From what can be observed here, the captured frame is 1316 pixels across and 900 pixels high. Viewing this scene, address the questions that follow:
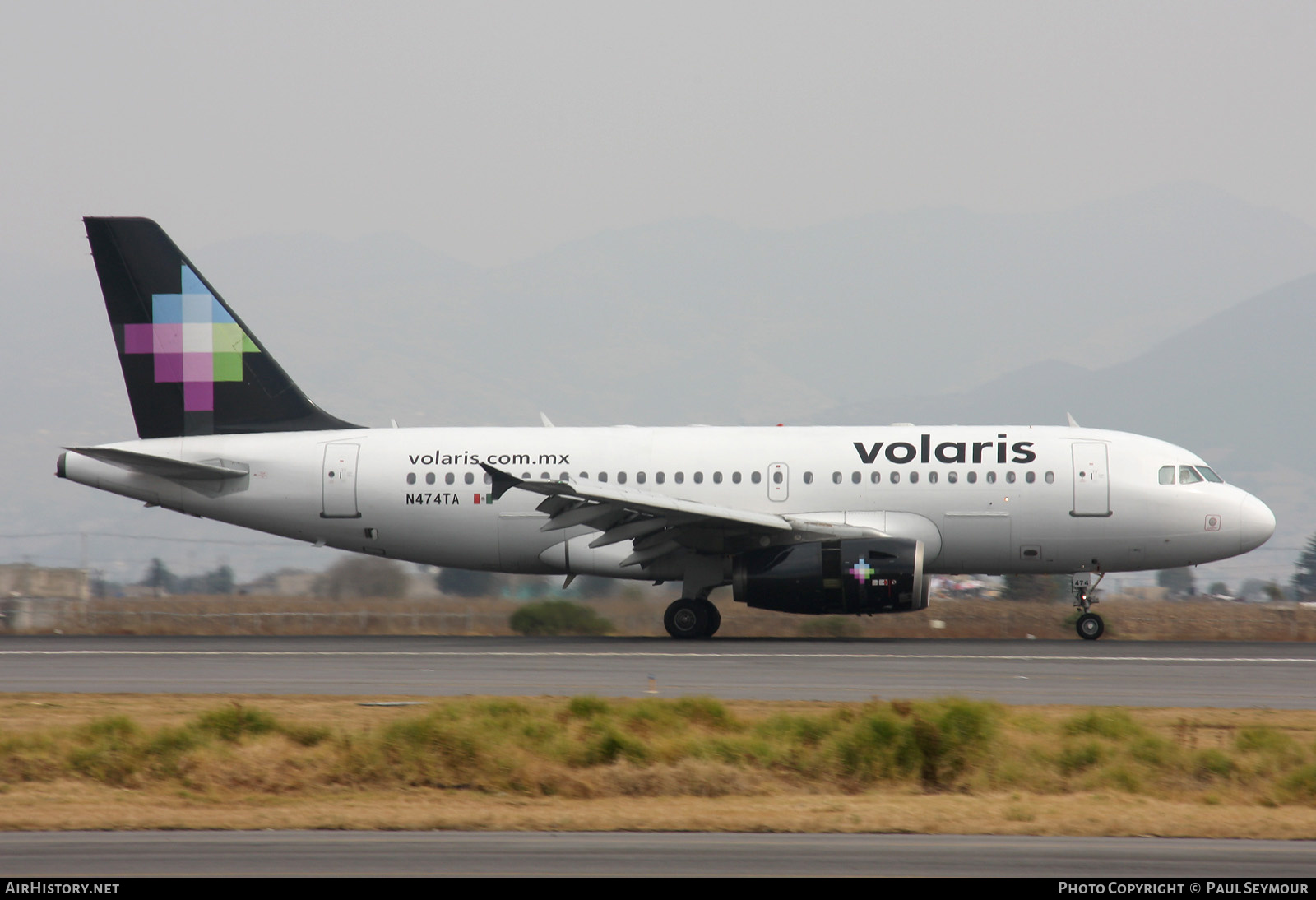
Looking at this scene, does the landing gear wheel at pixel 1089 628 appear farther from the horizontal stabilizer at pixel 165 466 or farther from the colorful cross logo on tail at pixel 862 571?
the horizontal stabilizer at pixel 165 466

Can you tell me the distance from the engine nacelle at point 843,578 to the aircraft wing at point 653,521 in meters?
0.68

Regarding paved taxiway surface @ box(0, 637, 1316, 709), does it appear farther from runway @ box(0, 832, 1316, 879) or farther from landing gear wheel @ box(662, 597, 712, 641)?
runway @ box(0, 832, 1316, 879)

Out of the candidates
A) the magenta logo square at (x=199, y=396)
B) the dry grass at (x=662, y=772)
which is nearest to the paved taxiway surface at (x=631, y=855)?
the dry grass at (x=662, y=772)

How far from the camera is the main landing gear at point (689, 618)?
24375mm

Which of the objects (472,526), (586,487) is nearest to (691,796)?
(586,487)

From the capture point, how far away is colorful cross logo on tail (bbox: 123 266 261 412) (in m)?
26.5

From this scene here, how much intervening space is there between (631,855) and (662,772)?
9.55 feet

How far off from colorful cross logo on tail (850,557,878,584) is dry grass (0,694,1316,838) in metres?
8.57

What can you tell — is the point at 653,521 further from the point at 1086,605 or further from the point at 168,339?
the point at 168,339

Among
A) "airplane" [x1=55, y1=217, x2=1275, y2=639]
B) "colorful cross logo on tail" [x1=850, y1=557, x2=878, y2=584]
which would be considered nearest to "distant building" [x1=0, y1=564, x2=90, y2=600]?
"airplane" [x1=55, y1=217, x2=1275, y2=639]

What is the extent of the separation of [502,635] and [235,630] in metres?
6.65
